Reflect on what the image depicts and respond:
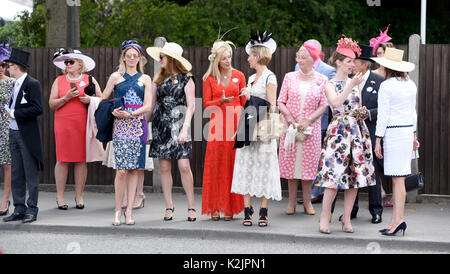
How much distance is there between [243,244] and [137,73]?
251cm

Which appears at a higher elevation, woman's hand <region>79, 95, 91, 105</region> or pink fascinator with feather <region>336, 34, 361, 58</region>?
pink fascinator with feather <region>336, 34, 361, 58</region>

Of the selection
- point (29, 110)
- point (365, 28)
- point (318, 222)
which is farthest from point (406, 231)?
point (365, 28)

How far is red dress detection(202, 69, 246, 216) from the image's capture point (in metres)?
8.53

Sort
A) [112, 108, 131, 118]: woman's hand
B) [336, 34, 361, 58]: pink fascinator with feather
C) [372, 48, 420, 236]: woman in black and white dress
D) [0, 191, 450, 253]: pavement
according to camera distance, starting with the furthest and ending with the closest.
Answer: [112, 108, 131, 118]: woman's hand → [336, 34, 361, 58]: pink fascinator with feather → [0, 191, 450, 253]: pavement → [372, 48, 420, 236]: woman in black and white dress

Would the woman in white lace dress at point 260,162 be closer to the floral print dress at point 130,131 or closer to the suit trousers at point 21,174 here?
the floral print dress at point 130,131

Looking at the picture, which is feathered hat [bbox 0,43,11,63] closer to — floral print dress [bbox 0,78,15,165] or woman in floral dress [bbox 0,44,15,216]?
woman in floral dress [bbox 0,44,15,216]

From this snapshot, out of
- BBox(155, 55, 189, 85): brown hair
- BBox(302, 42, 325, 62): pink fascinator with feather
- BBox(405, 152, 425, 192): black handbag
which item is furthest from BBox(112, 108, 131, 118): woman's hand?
BBox(405, 152, 425, 192): black handbag

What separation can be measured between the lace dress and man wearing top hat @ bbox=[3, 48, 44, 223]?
98.0 inches

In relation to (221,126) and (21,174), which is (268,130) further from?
(21,174)

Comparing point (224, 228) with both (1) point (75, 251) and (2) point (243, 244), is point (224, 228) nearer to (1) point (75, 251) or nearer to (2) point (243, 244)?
(2) point (243, 244)

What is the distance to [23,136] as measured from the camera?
28.2ft

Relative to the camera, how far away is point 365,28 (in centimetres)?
1998

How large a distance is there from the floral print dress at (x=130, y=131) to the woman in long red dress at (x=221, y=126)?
2.67ft

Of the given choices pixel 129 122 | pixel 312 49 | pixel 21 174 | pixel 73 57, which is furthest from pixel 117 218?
pixel 312 49
